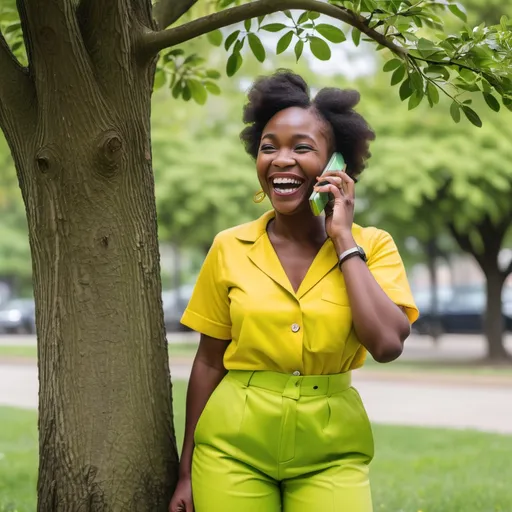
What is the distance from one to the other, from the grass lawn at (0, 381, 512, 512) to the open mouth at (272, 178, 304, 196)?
3.29 m

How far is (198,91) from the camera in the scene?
4.88 metres

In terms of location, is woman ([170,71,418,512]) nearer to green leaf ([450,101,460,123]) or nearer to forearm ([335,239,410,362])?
forearm ([335,239,410,362])

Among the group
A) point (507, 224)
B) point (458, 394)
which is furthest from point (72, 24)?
point (507, 224)

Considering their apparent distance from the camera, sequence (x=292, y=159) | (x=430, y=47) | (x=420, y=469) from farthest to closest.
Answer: (x=420, y=469)
(x=430, y=47)
(x=292, y=159)

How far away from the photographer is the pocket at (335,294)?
2.80 metres

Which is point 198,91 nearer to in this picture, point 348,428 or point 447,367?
point 348,428

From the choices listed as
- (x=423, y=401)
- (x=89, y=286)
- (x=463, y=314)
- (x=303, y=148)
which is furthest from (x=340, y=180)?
(x=463, y=314)

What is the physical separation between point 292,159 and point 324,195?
0.16m

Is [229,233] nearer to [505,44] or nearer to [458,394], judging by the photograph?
[505,44]

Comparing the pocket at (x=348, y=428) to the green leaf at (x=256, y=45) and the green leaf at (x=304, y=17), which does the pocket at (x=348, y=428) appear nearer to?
the green leaf at (x=304, y=17)

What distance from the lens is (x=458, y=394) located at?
13.2 metres

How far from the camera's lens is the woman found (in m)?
2.76

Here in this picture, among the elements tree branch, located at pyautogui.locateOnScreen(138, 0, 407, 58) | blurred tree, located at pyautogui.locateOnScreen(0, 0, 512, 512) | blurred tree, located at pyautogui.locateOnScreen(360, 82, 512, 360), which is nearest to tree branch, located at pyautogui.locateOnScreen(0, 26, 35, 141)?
blurred tree, located at pyautogui.locateOnScreen(0, 0, 512, 512)

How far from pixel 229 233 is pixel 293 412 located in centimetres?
67
